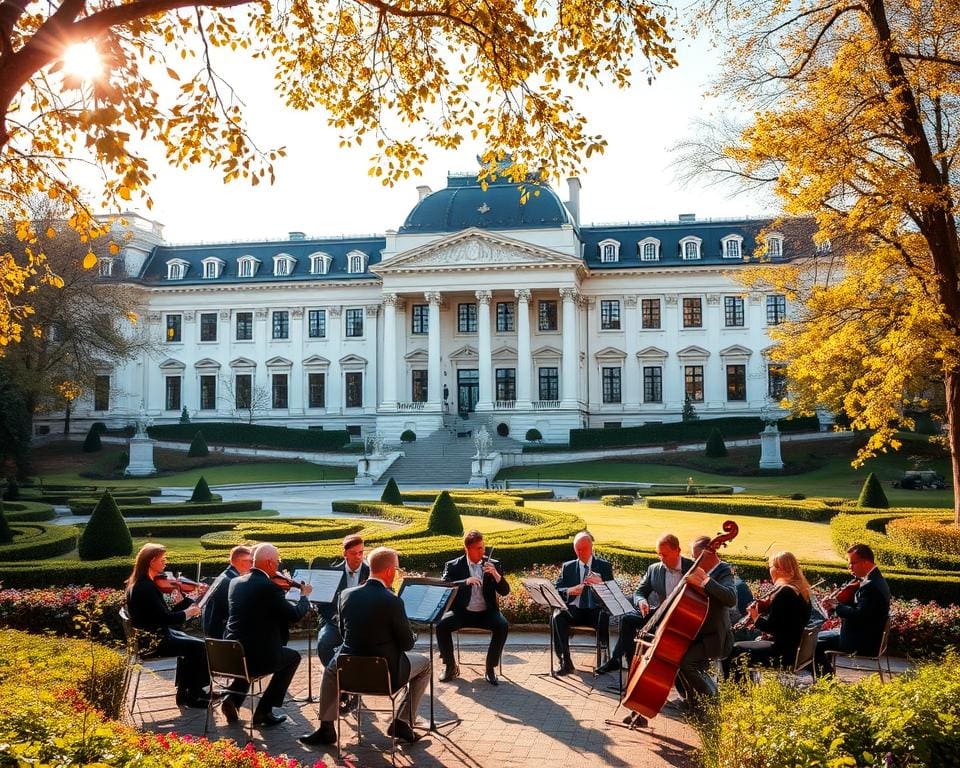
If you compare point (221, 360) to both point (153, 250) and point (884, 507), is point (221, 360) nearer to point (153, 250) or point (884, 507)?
point (153, 250)

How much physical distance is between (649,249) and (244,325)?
27250 millimetres

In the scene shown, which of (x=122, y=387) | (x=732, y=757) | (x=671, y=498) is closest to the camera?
(x=732, y=757)

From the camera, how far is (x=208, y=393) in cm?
5812

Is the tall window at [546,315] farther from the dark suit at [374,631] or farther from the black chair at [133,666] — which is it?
the dark suit at [374,631]

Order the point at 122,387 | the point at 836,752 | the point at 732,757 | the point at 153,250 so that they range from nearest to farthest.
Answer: the point at 836,752 → the point at 732,757 → the point at 122,387 → the point at 153,250

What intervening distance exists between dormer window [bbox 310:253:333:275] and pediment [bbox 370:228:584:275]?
6966 millimetres

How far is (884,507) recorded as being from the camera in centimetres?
2236

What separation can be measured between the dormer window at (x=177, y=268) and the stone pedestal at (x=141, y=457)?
19.5 metres

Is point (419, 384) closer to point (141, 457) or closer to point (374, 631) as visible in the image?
point (141, 457)

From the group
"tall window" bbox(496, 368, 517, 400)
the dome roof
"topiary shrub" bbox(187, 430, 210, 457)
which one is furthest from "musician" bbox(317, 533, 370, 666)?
"tall window" bbox(496, 368, 517, 400)

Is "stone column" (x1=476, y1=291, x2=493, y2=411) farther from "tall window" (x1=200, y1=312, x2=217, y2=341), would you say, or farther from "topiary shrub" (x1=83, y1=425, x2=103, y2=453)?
"topiary shrub" (x1=83, y1=425, x2=103, y2=453)

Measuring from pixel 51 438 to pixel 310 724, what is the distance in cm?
5190

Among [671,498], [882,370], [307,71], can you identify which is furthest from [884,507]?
[307,71]

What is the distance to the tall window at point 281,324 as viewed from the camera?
5762cm
